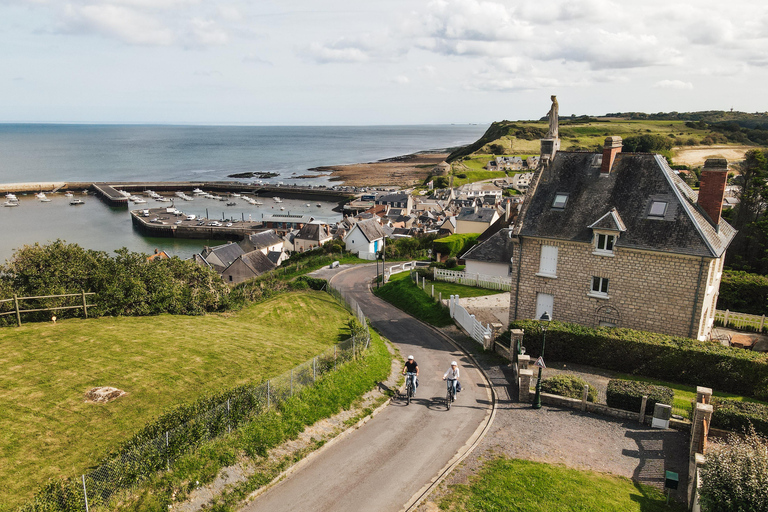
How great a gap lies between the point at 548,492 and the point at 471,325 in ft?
52.7

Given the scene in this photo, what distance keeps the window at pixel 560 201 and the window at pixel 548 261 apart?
2.57m

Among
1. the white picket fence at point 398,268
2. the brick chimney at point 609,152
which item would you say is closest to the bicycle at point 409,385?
the brick chimney at point 609,152

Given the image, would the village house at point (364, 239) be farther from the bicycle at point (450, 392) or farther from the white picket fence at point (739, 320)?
the bicycle at point (450, 392)

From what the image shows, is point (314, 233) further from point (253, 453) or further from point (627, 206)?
point (253, 453)

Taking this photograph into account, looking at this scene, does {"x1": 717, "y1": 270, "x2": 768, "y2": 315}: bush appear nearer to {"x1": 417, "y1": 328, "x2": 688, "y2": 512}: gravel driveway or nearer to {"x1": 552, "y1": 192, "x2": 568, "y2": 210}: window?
{"x1": 552, "y1": 192, "x2": 568, "y2": 210}: window

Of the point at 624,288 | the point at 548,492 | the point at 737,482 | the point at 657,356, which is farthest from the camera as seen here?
the point at 624,288

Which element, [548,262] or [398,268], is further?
[398,268]

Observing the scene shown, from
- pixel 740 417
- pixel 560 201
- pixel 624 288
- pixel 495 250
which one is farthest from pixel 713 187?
pixel 495 250

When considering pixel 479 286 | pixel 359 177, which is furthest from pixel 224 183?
pixel 479 286

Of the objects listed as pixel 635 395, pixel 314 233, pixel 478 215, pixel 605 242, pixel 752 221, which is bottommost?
pixel 314 233

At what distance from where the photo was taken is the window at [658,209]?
26.1 m

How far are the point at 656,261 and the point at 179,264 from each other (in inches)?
1074

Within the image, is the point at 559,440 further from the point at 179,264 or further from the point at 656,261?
the point at 179,264

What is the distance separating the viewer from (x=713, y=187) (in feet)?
84.9
